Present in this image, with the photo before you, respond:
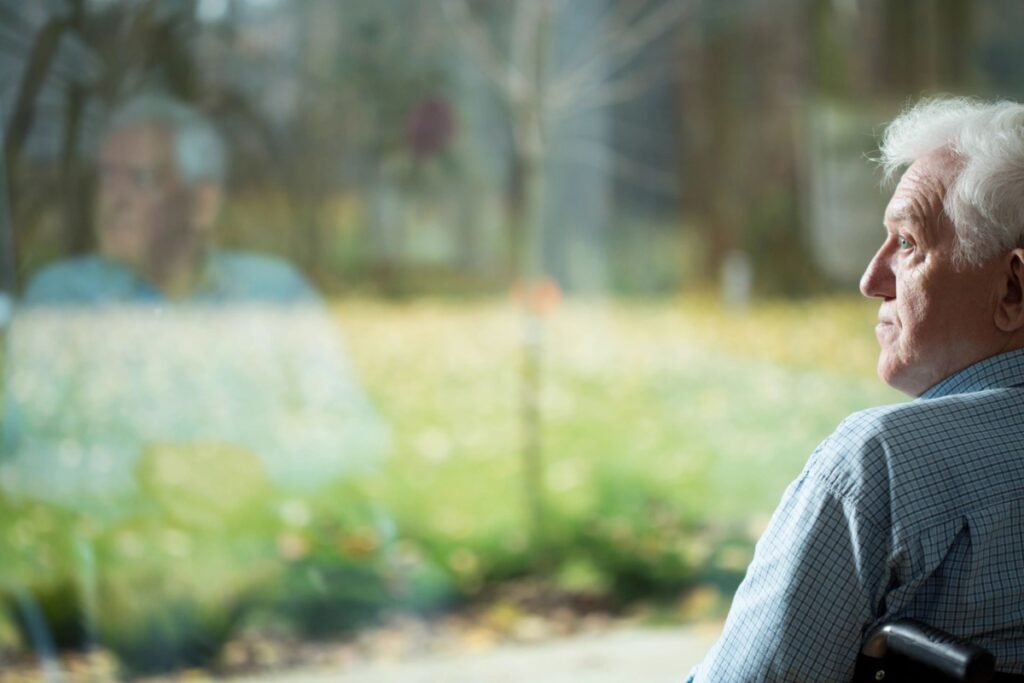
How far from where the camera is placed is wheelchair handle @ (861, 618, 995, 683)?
1.03 metres

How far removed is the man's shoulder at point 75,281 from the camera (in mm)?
2916

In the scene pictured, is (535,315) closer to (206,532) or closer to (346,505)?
(346,505)

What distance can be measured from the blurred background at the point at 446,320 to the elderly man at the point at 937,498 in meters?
2.00

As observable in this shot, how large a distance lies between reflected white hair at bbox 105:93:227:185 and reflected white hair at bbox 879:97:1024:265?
81.7 inches

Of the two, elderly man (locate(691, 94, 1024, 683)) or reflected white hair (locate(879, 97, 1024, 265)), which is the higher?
reflected white hair (locate(879, 97, 1024, 265))

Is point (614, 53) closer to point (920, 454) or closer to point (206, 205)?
point (206, 205)

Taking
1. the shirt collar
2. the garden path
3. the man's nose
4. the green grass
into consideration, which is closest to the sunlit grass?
the green grass

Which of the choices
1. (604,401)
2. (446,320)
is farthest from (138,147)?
(604,401)

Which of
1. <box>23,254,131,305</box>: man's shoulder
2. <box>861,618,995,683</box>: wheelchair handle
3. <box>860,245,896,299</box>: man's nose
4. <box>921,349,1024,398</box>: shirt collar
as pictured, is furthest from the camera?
<box>23,254,131,305</box>: man's shoulder

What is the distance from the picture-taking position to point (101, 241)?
2.94m

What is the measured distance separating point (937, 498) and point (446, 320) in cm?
216

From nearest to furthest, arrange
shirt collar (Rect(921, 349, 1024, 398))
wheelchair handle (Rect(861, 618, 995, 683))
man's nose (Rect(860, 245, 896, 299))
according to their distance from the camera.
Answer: wheelchair handle (Rect(861, 618, 995, 683)) → shirt collar (Rect(921, 349, 1024, 398)) → man's nose (Rect(860, 245, 896, 299))

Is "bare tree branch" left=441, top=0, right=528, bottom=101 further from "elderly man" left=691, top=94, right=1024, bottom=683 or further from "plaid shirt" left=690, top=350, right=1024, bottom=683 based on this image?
"plaid shirt" left=690, top=350, right=1024, bottom=683

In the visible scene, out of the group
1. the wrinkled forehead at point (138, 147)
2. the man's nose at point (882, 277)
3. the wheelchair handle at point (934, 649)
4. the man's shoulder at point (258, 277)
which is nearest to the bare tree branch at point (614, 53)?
the man's shoulder at point (258, 277)
